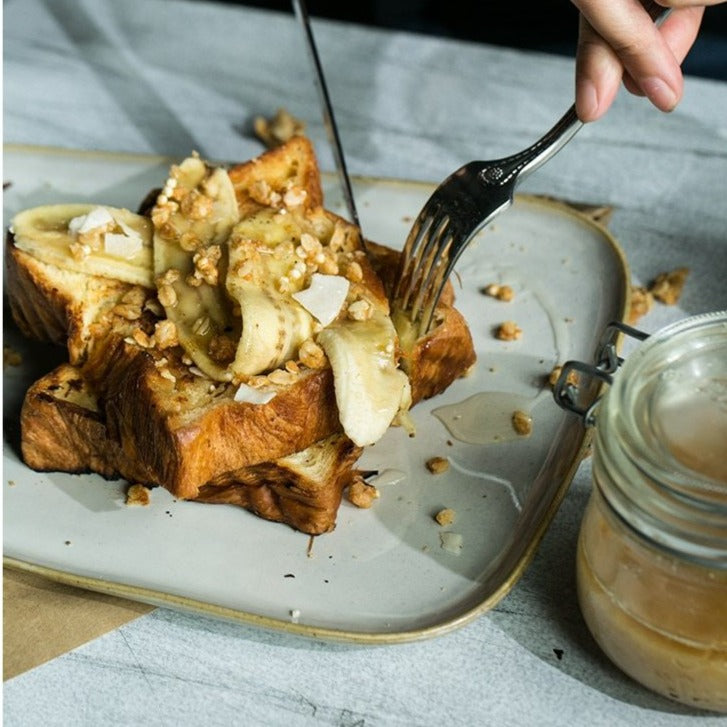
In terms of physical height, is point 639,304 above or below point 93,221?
below

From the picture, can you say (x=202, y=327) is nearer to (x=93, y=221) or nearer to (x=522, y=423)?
(x=93, y=221)

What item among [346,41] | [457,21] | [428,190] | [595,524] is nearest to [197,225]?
[428,190]

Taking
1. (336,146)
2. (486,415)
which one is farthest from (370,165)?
(486,415)

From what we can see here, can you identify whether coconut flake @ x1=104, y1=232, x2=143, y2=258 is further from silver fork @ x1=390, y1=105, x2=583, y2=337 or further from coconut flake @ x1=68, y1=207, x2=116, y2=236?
silver fork @ x1=390, y1=105, x2=583, y2=337

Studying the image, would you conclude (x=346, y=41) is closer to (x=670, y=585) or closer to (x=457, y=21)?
(x=457, y=21)

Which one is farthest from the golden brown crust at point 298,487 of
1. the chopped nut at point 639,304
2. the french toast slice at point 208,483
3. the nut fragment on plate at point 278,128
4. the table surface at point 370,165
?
the nut fragment on plate at point 278,128

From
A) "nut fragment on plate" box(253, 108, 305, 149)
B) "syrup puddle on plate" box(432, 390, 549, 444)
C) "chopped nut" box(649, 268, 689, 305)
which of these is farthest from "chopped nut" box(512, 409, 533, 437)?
"nut fragment on plate" box(253, 108, 305, 149)
